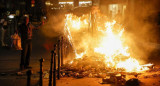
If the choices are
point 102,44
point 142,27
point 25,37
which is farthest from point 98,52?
point 142,27

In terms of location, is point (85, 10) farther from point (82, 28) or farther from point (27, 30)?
point (82, 28)

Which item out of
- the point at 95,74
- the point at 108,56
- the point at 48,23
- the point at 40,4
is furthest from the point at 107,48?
the point at 40,4

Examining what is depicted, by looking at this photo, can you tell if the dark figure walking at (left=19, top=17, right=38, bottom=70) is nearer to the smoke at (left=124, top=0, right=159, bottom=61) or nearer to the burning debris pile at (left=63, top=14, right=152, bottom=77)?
the burning debris pile at (left=63, top=14, right=152, bottom=77)

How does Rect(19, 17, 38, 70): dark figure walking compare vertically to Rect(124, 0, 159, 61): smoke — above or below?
below

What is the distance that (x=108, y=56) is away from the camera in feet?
27.7

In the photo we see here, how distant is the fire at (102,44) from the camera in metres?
7.94

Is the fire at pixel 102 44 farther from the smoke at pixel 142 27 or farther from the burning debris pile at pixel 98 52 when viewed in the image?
the smoke at pixel 142 27

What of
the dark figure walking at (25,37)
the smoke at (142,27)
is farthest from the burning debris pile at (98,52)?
the dark figure walking at (25,37)

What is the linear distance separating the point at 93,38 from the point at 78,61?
2.04 metres

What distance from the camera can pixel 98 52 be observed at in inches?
356

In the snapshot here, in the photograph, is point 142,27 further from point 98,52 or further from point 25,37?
point 25,37

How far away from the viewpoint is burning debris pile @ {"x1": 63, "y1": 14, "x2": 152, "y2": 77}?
7527 mm

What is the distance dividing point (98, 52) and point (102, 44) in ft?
2.59

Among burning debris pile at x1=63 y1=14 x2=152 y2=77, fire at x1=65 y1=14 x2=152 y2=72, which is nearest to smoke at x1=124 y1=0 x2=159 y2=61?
burning debris pile at x1=63 y1=14 x2=152 y2=77
